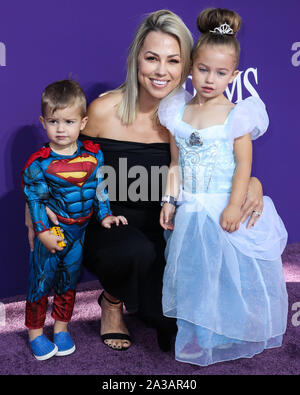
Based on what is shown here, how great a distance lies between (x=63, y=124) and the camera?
162 centimetres

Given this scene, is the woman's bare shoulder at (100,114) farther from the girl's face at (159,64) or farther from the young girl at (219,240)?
the young girl at (219,240)

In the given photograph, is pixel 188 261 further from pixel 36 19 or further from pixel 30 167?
pixel 36 19

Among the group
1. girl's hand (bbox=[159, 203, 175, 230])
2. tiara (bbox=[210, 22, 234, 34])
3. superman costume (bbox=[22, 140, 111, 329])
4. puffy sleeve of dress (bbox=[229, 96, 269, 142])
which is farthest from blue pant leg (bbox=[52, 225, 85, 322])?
tiara (bbox=[210, 22, 234, 34])

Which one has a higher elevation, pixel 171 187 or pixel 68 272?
pixel 171 187

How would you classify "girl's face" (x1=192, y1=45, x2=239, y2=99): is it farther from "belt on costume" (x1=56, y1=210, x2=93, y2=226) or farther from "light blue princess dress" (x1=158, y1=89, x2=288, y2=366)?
"belt on costume" (x1=56, y1=210, x2=93, y2=226)

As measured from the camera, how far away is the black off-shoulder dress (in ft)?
5.69

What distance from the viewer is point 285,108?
2.73 m

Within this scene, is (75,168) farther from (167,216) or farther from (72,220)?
(167,216)

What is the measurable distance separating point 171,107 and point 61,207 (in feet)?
1.68

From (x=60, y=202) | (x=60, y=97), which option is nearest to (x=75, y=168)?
(x=60, y=202)

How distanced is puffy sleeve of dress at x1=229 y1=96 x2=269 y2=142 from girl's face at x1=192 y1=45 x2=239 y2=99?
10 cm

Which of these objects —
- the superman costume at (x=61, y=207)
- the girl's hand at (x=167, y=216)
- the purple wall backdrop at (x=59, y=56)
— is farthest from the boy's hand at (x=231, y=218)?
the purple wall backdrop at (x=59, y=56)

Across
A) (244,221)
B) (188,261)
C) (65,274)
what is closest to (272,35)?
(244,221)
